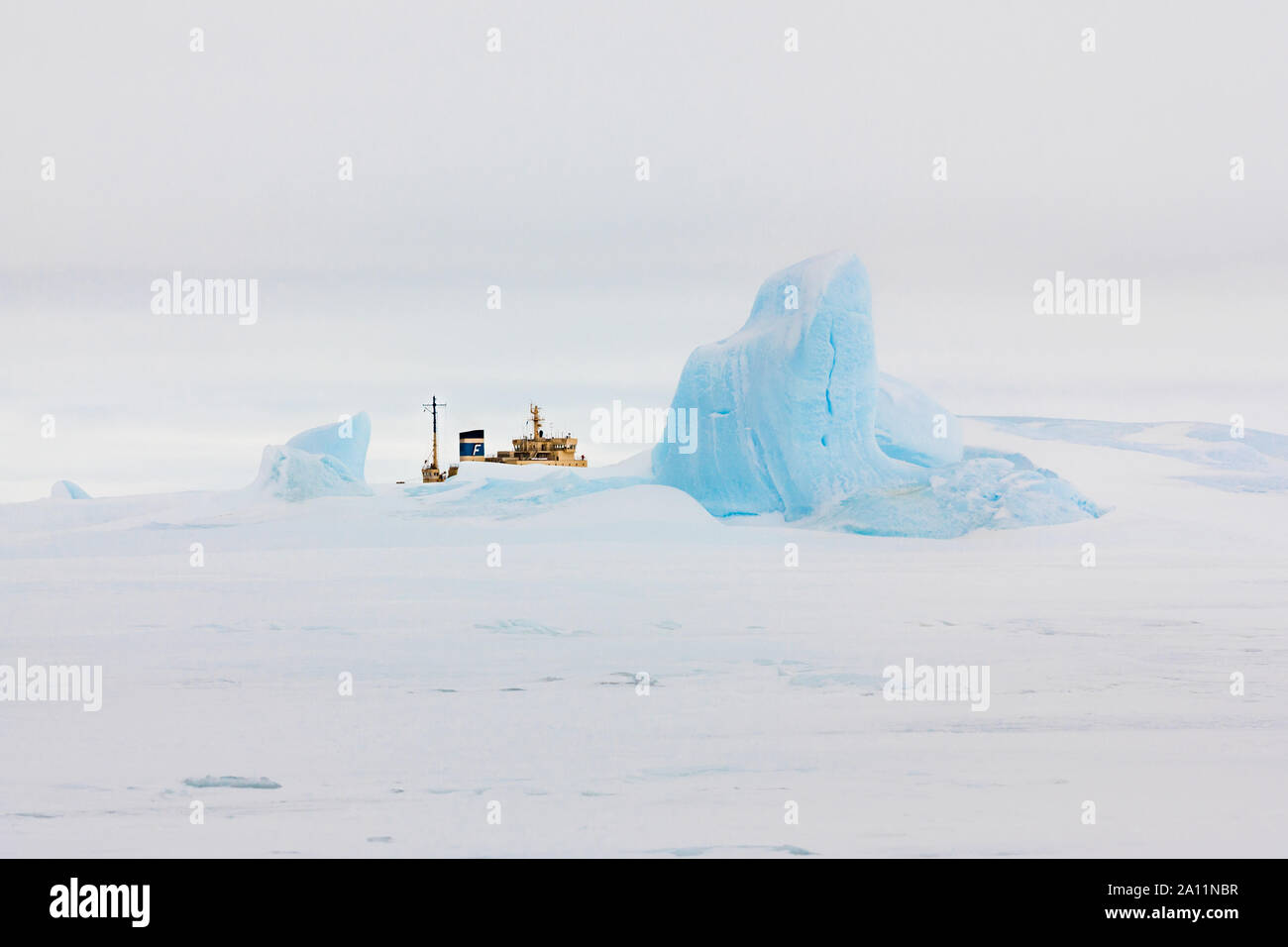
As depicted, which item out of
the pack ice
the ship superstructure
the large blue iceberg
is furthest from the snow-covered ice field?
the ship superstructure

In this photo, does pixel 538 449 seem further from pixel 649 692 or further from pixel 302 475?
pixel 649 692

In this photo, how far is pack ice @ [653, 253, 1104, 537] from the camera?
14906mm

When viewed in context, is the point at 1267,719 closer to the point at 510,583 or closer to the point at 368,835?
the point at 368,835

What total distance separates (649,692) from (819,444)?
8.68 m

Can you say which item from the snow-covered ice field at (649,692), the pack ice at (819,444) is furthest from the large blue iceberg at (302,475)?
the pack ice at (819,444)

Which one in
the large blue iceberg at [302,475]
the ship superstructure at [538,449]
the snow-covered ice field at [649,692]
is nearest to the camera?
the snow-covered ice field at [649,692]

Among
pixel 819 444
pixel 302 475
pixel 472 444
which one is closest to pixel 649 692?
pixel 819 444

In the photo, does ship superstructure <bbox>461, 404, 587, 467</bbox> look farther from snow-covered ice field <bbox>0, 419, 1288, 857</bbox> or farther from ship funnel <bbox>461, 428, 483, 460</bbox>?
snow-covered ice field <bbox>0, 419, 1288, 857</bbox>

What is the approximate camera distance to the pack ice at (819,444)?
1491 cm

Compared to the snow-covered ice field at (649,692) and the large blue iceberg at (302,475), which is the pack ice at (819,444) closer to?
the snow-covered ice field at (649,692)

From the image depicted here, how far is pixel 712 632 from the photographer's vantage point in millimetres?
→ 9383

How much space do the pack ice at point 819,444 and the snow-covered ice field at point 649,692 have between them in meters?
0.49

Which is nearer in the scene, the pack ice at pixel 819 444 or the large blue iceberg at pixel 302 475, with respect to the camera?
the pack ice at pixel 819 444

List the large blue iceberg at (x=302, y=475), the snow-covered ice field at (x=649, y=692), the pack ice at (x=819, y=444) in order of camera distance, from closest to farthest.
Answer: the snow-covered ice field at (x=649, y=692) < the pack ice at (x=819, y=444) < the large blue iceberg at (x=302, y=475)
